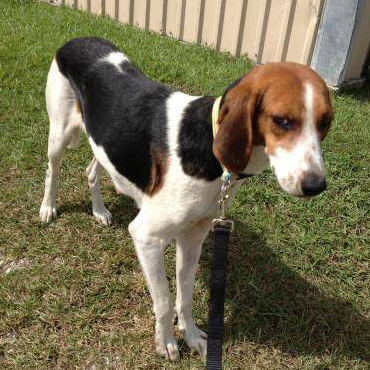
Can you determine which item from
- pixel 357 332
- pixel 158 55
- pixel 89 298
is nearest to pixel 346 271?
pixel 357 332

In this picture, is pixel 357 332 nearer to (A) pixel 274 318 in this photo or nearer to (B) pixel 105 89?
(A) pixel 274 318

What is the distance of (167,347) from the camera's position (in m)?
3.00

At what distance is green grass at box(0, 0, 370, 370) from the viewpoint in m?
3.08

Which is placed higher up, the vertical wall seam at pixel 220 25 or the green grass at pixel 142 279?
Result: the vertical wall seam at pixel 220 25

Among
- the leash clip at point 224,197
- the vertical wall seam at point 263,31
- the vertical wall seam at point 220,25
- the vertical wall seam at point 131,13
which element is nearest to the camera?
the leash clip at point 224,197

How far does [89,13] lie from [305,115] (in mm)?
7196

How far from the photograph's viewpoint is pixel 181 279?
303 centimetres

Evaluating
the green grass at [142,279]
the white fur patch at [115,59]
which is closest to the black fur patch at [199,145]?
the white fur patch at [115,59]

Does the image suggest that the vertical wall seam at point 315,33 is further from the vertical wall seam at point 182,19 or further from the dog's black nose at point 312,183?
the dog's black nose at point 312,183

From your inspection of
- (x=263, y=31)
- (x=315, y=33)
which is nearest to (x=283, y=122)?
(x=315, y=33)

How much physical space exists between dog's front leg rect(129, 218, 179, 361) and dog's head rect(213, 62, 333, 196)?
0.73 meters

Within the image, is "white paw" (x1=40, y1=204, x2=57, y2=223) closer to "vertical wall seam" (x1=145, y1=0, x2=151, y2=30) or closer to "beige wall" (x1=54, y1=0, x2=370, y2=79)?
"beige wall" (x1=54, y1=0, x2=370, y2=79)

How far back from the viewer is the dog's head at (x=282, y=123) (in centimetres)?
202

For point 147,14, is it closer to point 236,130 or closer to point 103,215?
point 103,215
